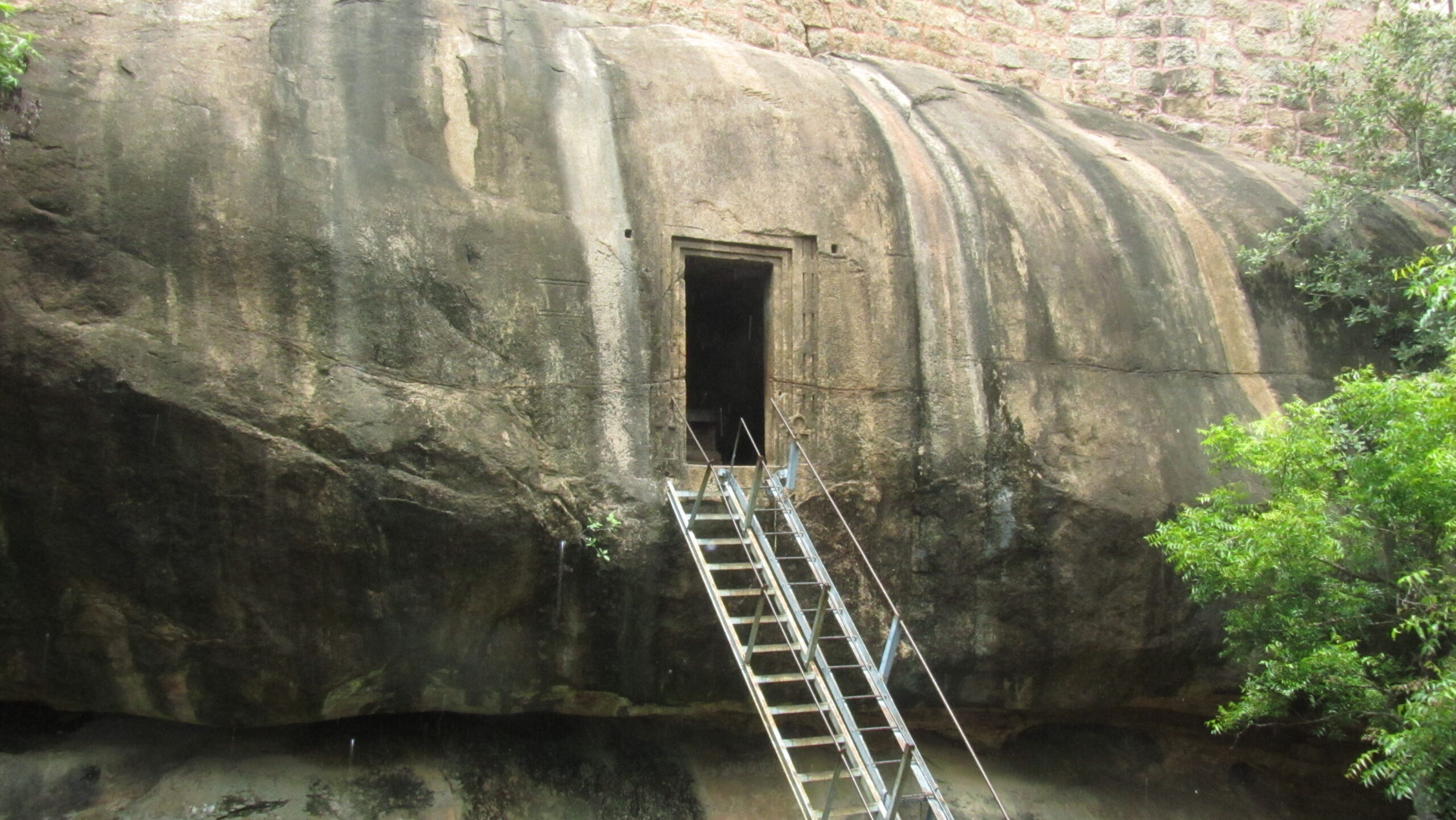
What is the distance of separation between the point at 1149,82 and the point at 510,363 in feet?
24.2

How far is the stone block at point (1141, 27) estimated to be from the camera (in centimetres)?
1074

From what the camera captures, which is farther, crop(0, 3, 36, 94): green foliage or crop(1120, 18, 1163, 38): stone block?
crop(1120, 18, 1163, 38): stone block

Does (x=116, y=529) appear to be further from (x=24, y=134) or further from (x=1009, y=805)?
(x=1009, y=805)

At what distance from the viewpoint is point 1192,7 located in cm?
1087

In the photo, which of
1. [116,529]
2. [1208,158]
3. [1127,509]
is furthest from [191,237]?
[1208,158]

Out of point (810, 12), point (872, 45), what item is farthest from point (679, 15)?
point (872, 45)

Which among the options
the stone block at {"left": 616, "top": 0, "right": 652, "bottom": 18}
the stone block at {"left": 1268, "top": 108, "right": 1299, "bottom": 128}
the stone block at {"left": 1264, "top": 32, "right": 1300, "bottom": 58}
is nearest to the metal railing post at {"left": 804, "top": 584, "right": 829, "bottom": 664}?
the stone block at {"left": 616, "top": 0, "right": 652, "bottom": 18}

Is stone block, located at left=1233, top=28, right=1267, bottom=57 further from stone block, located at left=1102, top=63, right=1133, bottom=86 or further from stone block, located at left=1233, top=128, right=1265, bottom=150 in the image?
stone block, located at left=1102, top=63, right=1133, bottom=86

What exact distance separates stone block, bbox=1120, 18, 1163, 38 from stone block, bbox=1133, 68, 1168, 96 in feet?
1.24

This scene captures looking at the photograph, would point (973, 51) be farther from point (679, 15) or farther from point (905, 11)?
point (679, 15)

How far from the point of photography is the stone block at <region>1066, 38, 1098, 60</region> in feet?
34.7

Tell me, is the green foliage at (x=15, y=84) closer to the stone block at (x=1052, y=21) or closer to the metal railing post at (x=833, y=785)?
the metal railing post at (x=833, y=785)

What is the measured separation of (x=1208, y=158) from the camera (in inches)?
358

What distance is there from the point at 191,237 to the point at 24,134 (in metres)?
0.83
